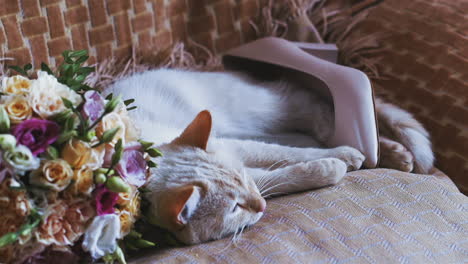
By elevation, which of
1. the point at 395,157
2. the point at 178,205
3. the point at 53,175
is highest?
the point at 53,175

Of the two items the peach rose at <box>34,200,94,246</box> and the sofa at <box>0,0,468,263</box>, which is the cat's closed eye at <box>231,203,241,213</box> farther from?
the peach rose at <box>34,200,94,246</box>

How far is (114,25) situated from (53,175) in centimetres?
73

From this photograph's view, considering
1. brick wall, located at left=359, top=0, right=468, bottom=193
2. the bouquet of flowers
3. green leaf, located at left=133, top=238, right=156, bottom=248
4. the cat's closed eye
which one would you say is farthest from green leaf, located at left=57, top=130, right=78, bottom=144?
brick wall, located at left=359, top=0, right=468, bottom=193

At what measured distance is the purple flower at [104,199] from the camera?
2.90ft

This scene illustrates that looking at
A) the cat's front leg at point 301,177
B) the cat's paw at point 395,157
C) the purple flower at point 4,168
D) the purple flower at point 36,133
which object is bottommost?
the cat's paw at point 395,157

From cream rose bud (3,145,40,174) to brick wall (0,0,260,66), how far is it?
57 centimetres

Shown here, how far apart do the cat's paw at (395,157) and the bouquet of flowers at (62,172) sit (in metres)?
0.67

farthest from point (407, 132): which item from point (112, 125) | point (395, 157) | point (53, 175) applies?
point (53, 175)

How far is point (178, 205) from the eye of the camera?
38.4 inches

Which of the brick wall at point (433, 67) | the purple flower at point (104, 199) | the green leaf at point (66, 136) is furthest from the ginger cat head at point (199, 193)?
the brick wall at point (433, 67)

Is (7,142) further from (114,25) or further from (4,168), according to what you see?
(114,25)

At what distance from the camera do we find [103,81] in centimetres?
145

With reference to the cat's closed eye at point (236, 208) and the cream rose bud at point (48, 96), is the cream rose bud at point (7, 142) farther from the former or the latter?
the cat's closed eye at point (236, 208)

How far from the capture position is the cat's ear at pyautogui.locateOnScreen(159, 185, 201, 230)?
98 centimetres
